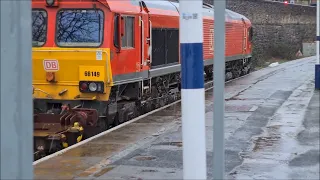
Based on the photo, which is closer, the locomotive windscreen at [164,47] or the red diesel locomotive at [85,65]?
the red diesel locomotive at [85,65]

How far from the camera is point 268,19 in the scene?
Result: 142 feet

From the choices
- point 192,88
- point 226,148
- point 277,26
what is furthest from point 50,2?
point 277,26

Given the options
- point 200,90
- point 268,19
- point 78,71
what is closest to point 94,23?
point 78,71

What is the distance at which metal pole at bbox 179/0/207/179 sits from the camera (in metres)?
4.21

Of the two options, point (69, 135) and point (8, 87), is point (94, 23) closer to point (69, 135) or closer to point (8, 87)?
point (69, 135)

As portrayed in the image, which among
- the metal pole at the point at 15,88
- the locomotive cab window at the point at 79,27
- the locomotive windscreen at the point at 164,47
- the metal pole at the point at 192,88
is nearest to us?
the metal pole at the point at 15,88

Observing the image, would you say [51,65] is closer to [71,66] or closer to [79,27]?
[71,66]

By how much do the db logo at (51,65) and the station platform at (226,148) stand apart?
184cm

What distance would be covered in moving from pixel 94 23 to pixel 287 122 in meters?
4.52

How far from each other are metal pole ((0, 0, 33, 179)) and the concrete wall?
32402 millimetres

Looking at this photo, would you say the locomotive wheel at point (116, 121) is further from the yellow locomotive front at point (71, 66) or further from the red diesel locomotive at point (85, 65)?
the yellow locomotive front at point (71, 66)

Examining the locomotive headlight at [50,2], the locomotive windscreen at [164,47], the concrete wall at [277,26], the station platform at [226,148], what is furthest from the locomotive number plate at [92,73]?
the concrete wall at [277,26]

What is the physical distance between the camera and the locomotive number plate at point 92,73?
10.8 meters

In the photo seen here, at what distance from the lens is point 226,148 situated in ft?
29.8
